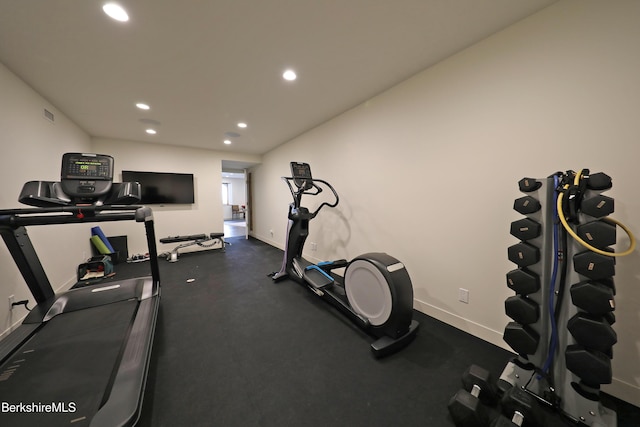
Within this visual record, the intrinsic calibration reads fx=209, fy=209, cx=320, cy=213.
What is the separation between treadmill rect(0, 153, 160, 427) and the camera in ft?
3.50

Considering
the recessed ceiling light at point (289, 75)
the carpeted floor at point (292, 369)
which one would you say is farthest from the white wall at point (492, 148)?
the recessed ceiling light at point (289, 75)

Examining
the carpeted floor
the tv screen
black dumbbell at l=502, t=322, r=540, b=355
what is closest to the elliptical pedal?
the carpeted floor

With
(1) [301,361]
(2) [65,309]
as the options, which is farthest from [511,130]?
(2) [65,309]

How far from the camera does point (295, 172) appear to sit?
291 centimetres

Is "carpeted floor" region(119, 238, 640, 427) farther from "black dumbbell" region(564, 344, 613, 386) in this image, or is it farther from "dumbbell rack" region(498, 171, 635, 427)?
"black dumbbell" region(564, 344, 613, 386)

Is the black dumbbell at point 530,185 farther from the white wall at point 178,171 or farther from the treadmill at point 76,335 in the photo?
the white wall at point 178,171

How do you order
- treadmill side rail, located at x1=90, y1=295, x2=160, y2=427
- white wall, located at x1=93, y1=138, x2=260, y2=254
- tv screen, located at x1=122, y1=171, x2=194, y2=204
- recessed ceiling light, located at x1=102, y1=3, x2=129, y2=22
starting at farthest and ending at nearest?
tv screen, located at x1=122, y1=171, x2=194, y2=204, white wall, located at x1=93, y1=138, x2=260, y2=254, recessed ceiling light, located at x1=102, y1=3, x2=129, y2=22, treadmill side rail, located at x1=90, y1=295, x2=160, y2=427

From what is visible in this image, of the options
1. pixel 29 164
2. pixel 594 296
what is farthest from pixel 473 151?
pixel 29 164

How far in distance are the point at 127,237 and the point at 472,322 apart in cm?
596

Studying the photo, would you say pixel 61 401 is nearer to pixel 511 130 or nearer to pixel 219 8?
pixel 219 8

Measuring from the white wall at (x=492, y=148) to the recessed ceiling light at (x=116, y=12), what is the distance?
7.78 ft

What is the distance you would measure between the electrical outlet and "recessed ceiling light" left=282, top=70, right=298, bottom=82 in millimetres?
2687

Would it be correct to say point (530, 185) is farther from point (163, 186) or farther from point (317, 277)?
point (163, 186)

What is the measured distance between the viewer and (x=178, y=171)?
4.86 m
